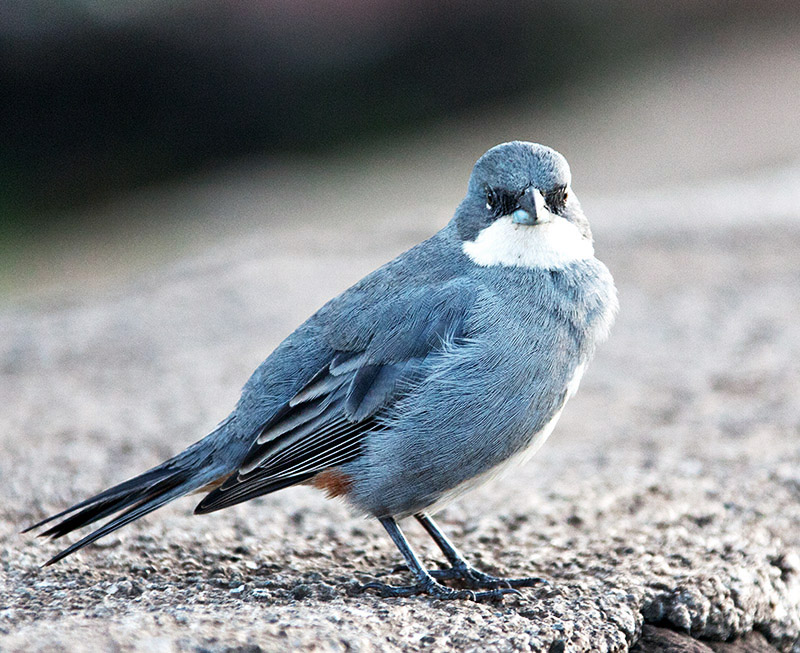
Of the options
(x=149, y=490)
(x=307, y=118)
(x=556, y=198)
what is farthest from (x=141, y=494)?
(x=307, y=118)

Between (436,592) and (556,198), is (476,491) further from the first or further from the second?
(556,198)

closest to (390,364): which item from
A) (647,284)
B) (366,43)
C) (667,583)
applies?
(667,583)

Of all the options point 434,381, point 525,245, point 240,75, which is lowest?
point 434,381

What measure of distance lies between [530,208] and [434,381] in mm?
801

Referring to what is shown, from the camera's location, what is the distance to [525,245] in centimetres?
416

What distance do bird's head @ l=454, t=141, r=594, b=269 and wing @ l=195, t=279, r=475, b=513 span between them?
0.25m

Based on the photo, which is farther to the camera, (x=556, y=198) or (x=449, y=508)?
(x=449, y=508)

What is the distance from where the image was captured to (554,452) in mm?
6176

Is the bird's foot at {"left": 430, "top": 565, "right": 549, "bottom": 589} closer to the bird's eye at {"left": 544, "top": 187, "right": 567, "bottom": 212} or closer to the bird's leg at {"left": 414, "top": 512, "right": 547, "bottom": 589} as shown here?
the bird's leg at {"left": 414, "top": 512, "right": 547, "bottom": 589}

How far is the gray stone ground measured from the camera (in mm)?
3738

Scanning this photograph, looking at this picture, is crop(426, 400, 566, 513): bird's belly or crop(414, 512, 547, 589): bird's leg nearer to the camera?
crop(426, 400, 566, 513): bird's belly

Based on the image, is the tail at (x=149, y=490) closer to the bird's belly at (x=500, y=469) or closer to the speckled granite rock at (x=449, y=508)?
the speckled granite rock at (x=449, y=508)

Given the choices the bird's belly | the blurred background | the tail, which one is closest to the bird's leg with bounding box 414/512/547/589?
the bird's belly

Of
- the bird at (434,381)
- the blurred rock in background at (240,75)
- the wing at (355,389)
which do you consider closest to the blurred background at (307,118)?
the blurred rock in background at (240,75)
